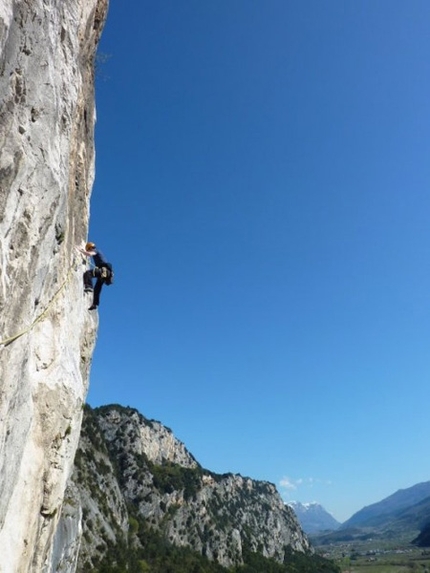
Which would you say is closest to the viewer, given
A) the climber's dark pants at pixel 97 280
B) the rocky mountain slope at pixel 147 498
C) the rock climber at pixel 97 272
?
the rock climber at pixel 97 272

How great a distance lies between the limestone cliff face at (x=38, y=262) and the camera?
31.6 ft

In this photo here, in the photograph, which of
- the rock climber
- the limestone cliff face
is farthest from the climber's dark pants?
the limestone cliff face

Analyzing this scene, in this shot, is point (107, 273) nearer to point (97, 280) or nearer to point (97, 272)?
point (97, 272)

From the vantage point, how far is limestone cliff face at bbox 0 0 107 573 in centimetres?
962

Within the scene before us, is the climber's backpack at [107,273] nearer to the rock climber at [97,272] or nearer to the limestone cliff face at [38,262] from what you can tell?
the rock climber at [97,272]

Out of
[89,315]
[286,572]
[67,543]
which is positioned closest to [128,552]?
[286,572]

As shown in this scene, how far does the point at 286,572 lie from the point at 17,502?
6658 inches

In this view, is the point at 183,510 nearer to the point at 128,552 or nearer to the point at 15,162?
the point at 128,552

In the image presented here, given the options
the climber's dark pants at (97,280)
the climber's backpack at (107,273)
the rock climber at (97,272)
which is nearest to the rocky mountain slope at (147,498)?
the climber's dark pants at (97,280)

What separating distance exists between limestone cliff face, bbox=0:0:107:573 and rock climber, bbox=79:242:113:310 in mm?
655

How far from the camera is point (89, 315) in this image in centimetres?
1839

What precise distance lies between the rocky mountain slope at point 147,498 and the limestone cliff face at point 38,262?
85278mm

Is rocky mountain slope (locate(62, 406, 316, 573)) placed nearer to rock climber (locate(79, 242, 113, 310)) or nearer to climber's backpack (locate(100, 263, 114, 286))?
rock climber (locate(79, 242, 113, 310))

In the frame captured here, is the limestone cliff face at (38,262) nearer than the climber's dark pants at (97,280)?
Yes
